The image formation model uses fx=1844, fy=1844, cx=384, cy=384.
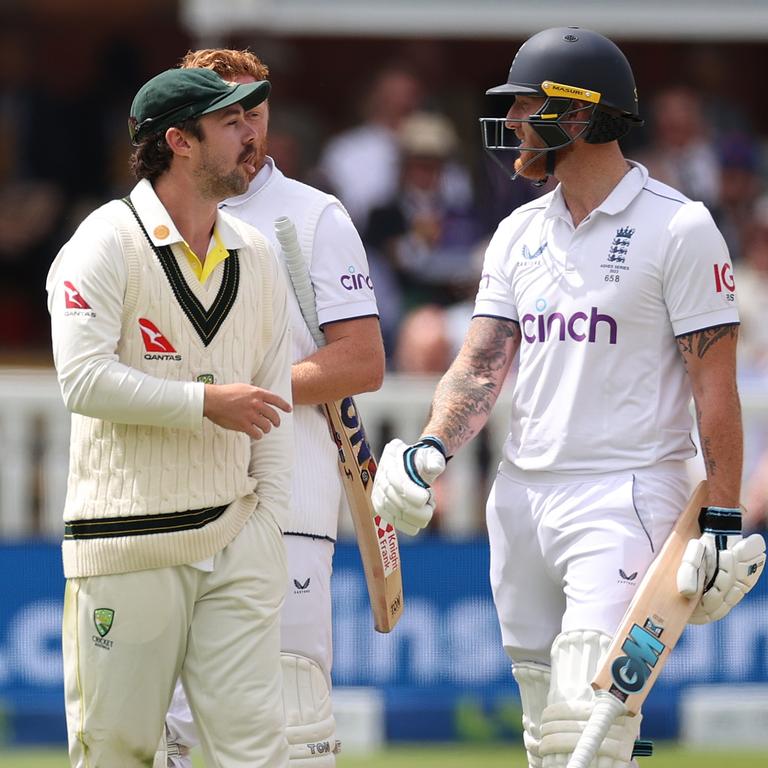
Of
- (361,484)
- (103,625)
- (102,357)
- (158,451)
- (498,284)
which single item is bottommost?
(103,625)

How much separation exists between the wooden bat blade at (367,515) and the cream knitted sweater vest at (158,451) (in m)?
0.79

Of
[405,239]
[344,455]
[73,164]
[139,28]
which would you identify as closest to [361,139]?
[405,239]

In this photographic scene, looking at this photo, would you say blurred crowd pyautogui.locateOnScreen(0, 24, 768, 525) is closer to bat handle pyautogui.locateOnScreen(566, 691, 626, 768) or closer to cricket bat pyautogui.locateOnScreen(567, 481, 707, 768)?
cricket bat pyautogui.locateOnScreen(567, 481, 707, 768)

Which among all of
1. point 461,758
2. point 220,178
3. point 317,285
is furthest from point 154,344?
point 461,758

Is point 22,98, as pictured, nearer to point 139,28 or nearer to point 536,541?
point 139,28

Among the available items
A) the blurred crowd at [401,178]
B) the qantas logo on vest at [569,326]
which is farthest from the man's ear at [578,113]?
the blurred crowd at [401,178]

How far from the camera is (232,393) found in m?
4.02

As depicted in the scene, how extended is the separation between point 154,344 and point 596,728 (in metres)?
1.34

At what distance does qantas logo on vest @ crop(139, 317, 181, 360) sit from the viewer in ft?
13.5

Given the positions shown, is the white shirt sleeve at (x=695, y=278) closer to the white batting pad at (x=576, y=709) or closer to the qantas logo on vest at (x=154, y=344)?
the white batting pad at (x=576, y=709)

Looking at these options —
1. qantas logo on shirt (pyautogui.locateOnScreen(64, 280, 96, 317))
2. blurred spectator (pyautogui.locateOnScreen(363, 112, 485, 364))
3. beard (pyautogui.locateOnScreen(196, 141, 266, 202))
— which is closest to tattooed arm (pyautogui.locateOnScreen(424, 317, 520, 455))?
Result: beard (pyautogui.locateOnScreen(196, 141, 266, 202))

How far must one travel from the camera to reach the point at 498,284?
A: 4.85 meters

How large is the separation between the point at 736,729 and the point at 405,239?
349cm

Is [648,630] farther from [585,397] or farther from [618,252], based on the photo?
Result: [618,252]
